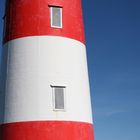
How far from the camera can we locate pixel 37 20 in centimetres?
1381

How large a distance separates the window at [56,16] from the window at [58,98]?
2.88m

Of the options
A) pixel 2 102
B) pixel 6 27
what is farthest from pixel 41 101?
pixel 6 27

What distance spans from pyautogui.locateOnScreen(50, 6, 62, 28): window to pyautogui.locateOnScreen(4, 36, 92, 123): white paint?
0.66 m

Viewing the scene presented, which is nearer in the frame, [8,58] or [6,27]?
[8,58]

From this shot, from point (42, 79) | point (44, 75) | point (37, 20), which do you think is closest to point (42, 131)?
point (42, 79)

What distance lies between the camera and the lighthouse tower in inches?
501

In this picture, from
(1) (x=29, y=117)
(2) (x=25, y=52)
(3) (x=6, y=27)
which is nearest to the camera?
(1) (x=29, y=117)

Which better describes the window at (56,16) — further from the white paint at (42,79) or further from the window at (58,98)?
the window at (58,98)

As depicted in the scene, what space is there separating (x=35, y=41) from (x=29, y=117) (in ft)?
10.8

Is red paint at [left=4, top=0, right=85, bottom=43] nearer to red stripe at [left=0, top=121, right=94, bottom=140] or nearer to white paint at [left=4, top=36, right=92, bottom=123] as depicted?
white paint at [left=4, top=36, right=92, bottom=123]

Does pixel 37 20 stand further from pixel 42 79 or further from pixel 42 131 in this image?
pixel 42 131

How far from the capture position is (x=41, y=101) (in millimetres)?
12797

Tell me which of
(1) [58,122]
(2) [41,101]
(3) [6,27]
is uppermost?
(3) [6,27]

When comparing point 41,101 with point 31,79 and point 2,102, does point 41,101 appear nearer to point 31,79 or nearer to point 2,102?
point 31,79
